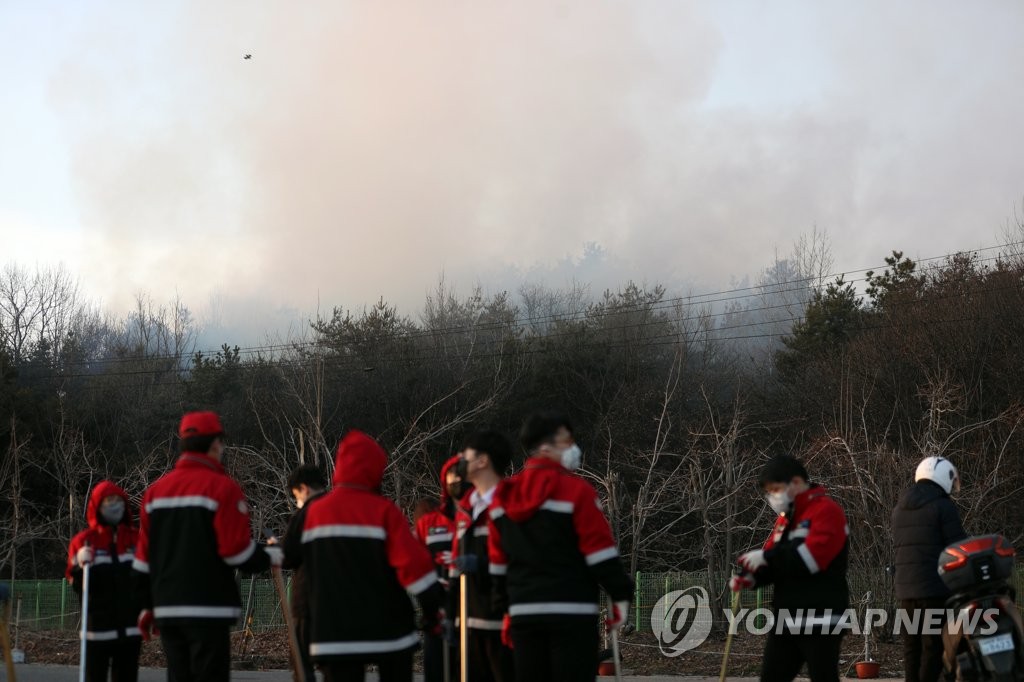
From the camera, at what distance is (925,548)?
9.37m

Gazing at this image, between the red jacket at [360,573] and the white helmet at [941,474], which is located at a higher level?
the white helmet at [941,474]

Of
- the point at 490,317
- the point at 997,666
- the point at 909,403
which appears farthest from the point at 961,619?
the point at 490,317

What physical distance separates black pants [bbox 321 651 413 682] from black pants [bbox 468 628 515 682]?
3.96 ft

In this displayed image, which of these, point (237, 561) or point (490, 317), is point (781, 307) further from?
point (237, 561)

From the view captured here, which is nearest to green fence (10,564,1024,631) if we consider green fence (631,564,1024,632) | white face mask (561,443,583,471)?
green fence (631,564,1024,632)

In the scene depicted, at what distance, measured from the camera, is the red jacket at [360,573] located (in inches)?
245

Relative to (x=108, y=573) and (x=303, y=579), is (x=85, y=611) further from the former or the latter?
(x=303, y=579)

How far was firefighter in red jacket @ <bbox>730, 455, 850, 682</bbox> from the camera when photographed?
7398 mm

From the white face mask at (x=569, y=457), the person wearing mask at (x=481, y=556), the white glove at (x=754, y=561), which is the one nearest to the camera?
the white face mask at (x=569, y=457)

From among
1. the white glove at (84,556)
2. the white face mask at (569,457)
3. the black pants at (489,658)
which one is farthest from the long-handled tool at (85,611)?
the white face mask at (569,457)

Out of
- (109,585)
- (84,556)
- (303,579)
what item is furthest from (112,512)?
(303,579)

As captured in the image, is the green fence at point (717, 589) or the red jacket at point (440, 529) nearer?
the red jacket at point (440, 529)

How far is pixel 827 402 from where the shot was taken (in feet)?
117

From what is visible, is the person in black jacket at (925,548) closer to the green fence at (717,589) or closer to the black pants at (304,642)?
the black pants at (304,642)
